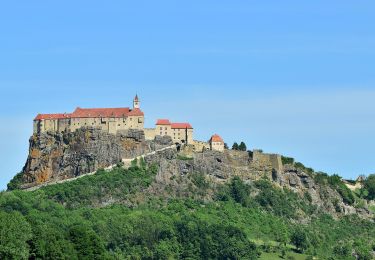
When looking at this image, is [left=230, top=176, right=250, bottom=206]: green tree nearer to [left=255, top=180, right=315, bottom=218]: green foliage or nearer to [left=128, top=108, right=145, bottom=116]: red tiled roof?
[left=255, top=180, right=315, bottom=218]: green foliage

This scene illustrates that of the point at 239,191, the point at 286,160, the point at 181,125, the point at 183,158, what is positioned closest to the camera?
the point at 183,158

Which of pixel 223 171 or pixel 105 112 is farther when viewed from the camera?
pixel 223 171

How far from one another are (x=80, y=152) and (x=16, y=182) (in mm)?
10566

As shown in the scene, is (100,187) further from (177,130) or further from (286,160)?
(286,160)

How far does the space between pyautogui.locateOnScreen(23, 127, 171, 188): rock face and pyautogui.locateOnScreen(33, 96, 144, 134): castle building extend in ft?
3.69

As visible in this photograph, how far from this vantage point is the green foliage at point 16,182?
182375 mm

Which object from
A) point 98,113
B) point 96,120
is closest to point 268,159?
point 98,113

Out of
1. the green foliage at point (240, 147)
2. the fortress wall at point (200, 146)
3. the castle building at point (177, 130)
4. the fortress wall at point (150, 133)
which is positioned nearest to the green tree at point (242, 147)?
the green foliage at point (240, 147)

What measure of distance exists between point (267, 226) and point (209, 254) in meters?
16.6

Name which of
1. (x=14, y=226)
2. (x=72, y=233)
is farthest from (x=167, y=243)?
(x=14, y=226)

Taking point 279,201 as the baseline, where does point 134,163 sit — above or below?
A: above

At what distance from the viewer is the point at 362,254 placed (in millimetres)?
185500

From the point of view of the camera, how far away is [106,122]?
18300 centimetres

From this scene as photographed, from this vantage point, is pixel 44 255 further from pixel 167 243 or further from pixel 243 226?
pixel 243 226
